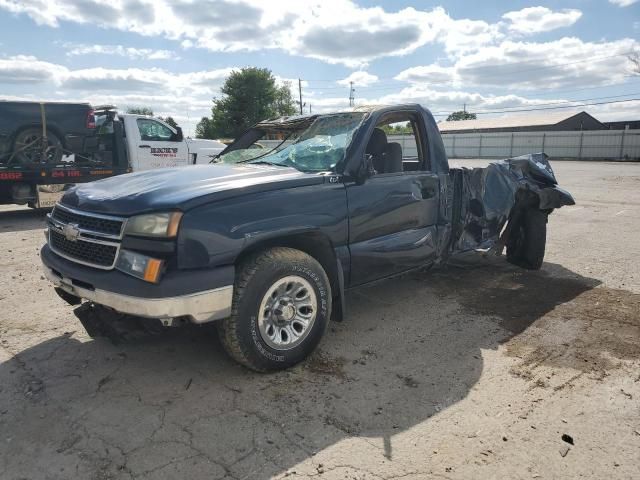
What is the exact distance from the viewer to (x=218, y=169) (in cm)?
370

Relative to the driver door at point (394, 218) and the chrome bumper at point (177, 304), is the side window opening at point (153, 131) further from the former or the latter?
the chrome bumper at point (177, 304)

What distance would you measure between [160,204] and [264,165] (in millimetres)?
1235

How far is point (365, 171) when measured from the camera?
12.2ft

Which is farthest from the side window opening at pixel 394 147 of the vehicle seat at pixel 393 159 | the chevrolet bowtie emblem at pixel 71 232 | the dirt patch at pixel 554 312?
the chevrolet bowtie emblem at pixel 71 232

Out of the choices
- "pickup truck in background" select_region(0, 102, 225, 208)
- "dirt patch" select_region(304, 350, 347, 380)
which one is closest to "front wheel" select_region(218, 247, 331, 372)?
"dirt patch" select_region(304, 350, 347, 380)

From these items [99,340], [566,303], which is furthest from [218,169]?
[566,303]

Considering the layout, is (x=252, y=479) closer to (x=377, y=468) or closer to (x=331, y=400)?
(x=377, y=468)

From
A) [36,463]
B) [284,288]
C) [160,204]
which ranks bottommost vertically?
[36,463]

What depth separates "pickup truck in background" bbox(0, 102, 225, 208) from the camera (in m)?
9.02

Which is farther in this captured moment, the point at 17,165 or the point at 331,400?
the point at 17,165

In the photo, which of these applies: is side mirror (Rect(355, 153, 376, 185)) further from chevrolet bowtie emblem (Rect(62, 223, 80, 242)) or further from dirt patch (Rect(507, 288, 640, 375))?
chevrolet bowtie emblem (Rect(62, 223, 80, 242))

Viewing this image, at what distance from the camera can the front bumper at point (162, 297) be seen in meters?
2.72

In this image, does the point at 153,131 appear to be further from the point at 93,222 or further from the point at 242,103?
the point at 242,103

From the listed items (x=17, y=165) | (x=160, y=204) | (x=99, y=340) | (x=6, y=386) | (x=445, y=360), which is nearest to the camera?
(x=160, y=204)
